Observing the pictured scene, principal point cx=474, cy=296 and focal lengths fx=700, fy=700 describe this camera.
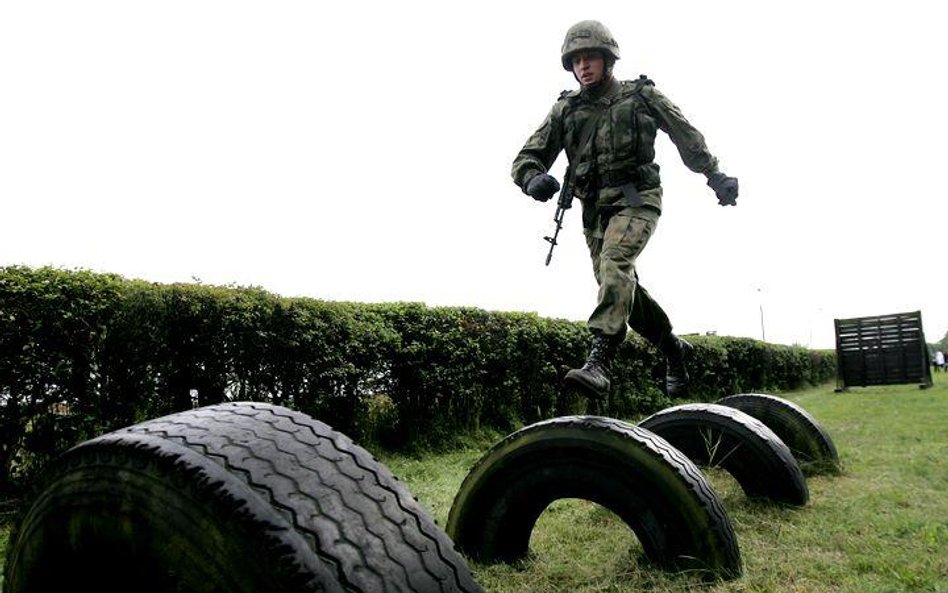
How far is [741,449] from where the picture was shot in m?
4.36

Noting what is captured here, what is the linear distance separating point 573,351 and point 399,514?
11.3m

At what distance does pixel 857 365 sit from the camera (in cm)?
2012

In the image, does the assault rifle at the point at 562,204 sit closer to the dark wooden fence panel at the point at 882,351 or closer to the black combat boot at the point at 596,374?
the black combat boot at the point at 596,374

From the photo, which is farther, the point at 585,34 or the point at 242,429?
the point at 585,34

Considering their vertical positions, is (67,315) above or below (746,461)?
above

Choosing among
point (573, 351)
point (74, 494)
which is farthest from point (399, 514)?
point (573, 351)

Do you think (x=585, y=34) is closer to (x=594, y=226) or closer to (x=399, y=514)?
(x=594, y=226)

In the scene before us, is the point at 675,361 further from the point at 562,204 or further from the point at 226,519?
the point at 226,519

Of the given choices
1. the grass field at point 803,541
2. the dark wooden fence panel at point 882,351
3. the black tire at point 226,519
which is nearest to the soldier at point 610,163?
the grass field at point 803,541

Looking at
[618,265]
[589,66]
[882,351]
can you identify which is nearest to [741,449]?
[618,265]

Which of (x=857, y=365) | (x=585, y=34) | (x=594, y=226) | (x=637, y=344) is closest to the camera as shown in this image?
(x=585, y=34)

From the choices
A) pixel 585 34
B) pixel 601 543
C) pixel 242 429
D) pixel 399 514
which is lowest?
pixel 601 543

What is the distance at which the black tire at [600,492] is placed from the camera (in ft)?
9.66

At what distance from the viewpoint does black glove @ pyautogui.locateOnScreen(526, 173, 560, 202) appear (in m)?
4.19
